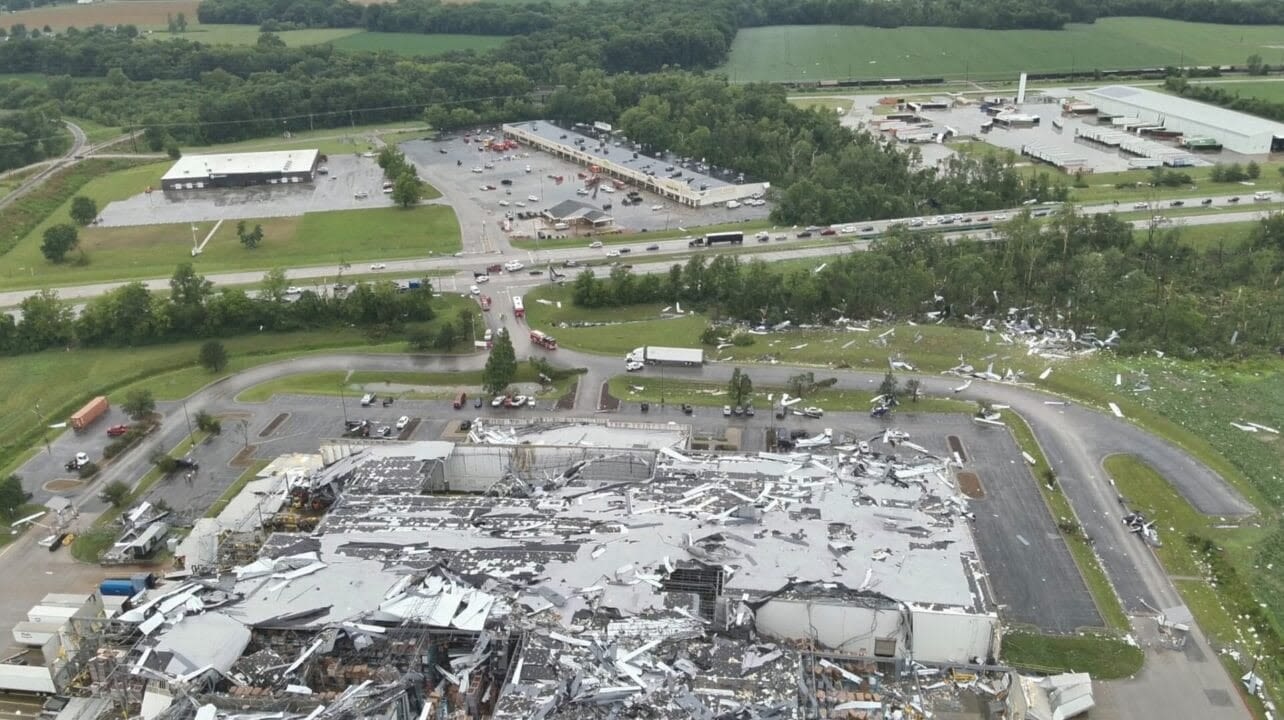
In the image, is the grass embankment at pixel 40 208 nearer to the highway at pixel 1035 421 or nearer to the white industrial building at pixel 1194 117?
the highway at pixel 1035 421

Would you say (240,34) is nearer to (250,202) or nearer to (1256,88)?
(250,202)

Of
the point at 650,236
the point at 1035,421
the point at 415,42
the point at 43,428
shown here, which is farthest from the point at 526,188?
the point at 415,42

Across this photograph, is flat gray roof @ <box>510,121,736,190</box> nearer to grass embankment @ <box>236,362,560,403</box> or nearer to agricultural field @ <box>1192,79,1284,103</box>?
grass embankment @ <box>236,362,560,403</box>

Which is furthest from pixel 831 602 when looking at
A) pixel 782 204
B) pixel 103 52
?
pixel 103 52

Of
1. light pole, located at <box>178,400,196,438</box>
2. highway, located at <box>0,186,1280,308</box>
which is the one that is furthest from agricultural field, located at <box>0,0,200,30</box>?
light pole, located at <box>178,400,196,438</box>

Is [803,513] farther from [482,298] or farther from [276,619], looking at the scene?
[482,298]
